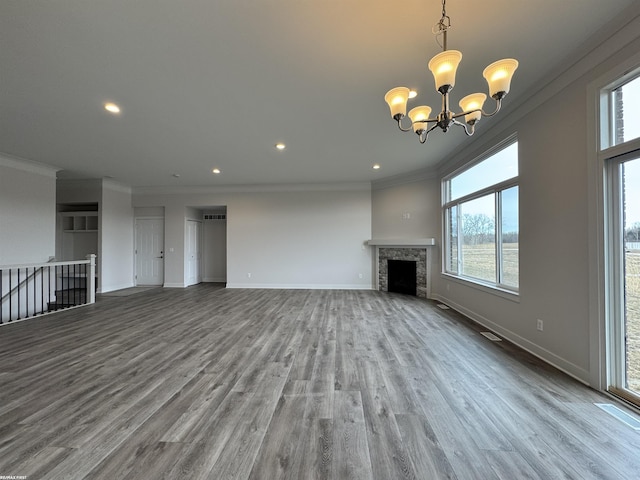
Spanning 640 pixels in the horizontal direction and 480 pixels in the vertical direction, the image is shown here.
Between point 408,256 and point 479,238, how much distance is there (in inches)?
82.2

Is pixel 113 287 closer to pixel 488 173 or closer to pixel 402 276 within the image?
pixel 402 276

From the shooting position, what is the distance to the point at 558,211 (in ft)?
8.50

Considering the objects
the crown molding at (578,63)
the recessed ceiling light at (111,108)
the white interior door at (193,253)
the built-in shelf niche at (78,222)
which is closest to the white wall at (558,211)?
the crown molding at (578,63)

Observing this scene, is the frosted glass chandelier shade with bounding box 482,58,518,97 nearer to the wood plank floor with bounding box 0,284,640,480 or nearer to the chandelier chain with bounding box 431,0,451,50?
the chandelier chain with bounding box 431,0,451,50

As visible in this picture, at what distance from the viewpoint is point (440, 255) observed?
18.4 ft

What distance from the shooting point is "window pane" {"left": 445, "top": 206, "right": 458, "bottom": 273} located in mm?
5144

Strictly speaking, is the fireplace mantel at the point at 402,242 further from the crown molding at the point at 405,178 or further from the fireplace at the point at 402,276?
the crown molding at the point at 405,178

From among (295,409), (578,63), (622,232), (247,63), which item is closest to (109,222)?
(247,63)

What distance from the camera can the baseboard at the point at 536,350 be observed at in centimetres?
234

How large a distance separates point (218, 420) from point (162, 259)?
23.1 feet

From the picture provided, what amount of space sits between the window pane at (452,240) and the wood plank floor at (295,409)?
2.08 metres

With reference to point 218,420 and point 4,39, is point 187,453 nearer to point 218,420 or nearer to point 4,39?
point 218,420

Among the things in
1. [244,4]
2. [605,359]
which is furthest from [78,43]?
[605,359]

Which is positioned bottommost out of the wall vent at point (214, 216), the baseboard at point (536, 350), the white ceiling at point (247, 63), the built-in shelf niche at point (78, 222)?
the baseboard at point (536, 350)
